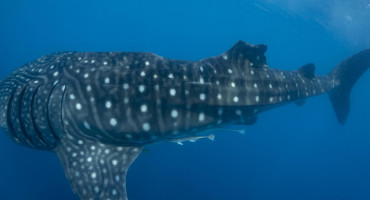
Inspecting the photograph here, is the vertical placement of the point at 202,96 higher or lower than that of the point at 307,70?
lower

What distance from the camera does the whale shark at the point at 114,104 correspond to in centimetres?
369

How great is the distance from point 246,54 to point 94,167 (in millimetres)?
3203

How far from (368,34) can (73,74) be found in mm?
38852

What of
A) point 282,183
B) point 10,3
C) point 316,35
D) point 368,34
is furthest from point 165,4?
point 282,183

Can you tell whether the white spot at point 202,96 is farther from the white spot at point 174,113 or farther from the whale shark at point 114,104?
the white spot at point 174,113

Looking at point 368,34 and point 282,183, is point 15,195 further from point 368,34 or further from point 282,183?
point 368,34

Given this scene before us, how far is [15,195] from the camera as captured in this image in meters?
10.3

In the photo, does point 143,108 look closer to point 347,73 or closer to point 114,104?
point 114,104

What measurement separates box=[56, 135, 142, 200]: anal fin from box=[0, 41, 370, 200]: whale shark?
0.6 inches

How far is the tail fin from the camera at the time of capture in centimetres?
732

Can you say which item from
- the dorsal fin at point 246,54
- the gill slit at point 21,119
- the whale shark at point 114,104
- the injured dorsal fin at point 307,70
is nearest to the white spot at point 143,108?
the whale shark at point 114,104

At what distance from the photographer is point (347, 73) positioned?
300 inches

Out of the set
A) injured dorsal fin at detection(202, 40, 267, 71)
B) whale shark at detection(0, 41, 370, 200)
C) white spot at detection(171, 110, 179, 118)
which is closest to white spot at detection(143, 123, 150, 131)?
whale shark at detection(0, 41, 370, 200)

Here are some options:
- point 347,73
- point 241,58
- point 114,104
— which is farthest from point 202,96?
point 347,73
